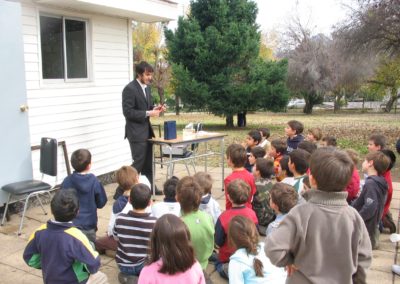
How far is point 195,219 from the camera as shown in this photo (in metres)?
3.06

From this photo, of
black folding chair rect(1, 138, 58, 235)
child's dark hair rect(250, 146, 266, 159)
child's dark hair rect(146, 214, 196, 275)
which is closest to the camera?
child's dark hair rect(146, 214, 196, 275)

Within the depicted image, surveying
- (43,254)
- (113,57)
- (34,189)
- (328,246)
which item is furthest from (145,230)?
(113,57)

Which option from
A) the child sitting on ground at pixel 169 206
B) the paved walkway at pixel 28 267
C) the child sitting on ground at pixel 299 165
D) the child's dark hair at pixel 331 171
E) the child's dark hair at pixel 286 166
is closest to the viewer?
the child's dark hair at pixel 331 171

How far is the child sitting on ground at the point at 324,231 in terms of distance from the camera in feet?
6.07

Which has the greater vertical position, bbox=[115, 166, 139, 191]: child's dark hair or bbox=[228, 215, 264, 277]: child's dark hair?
bbox=[115, 166, 139, 191]: child's dark hair

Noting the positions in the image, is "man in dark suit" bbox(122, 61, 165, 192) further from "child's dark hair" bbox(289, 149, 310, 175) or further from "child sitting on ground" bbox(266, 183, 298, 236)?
"child sitting on ground" bbox(266, 183, 298, 236)

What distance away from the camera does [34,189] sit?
4.54m

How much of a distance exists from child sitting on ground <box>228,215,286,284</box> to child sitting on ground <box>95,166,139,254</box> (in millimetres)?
1204

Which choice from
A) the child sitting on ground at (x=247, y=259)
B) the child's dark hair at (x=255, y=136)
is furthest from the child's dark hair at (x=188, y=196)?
the child's dark hair at (x=255, y=136)

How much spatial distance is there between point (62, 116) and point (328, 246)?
4885 mm

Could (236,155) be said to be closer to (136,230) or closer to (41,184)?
(136,230)

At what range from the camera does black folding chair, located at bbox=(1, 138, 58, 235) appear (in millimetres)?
4520

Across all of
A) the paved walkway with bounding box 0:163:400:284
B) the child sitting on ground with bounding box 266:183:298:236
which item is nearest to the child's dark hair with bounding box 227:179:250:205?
the child sitting on ground with bounding box 266:183:298:236

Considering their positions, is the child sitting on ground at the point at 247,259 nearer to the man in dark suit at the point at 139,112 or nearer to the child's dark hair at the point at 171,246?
the child's dark hair at the point at 171,246
